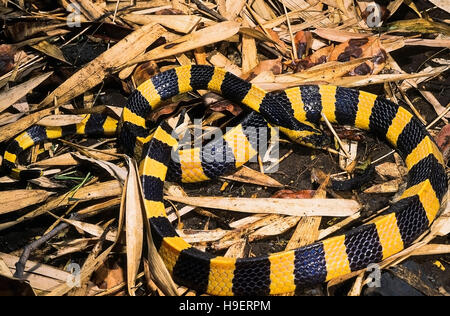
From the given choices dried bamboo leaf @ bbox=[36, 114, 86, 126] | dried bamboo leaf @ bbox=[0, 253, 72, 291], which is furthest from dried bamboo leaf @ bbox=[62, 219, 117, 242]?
dried bamboo leaf @ bbox=[36, 114, 86, 126]

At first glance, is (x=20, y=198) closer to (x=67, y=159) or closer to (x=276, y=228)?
(x=67, y=159)

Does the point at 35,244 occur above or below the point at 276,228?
above

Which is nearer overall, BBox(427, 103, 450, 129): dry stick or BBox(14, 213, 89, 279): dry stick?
BBox(14, 213, 89, 279): dry stick

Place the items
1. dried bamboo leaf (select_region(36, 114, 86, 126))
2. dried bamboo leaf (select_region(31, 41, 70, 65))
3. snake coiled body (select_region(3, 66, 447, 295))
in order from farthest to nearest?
dried bamboo leaf (select_region(31, 41, 70, 65)), dried bamboo leaf (select_region(36, 114, 86, 126)), snake coiled body (select_region(3, 66, 447, 295))

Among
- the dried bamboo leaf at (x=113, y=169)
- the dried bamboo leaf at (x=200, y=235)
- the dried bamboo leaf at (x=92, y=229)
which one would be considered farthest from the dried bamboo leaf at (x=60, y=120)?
the dried bamboo leaf at (x=200, y=235)

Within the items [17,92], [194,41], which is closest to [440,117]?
[194,41]

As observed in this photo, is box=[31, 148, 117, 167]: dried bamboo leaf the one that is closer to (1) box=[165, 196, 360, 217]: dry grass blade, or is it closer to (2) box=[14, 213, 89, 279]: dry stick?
(2) box=[14, 213, 89, 279]: dry stick
